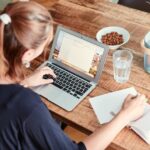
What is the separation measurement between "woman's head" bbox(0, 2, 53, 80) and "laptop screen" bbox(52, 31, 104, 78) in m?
0.33

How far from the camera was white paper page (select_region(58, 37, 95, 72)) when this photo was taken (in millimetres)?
1527

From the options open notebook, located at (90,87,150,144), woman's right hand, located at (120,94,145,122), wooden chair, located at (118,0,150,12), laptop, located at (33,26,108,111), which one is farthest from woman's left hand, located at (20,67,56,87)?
wooden chair, located at (118,0,150,12)

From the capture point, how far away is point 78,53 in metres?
1.56

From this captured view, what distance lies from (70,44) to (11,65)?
45 cm

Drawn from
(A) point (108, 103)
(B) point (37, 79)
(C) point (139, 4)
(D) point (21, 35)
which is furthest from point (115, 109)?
(C) point (139, 4)

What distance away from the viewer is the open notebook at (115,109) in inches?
51.5

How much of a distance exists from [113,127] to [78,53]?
400 millimetres

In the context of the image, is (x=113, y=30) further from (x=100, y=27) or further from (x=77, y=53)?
(x=77, y=53)

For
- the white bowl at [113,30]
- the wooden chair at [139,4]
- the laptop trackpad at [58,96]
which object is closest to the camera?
the laptop trackpad at [58,96]

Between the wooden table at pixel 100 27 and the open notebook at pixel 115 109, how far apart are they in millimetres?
21

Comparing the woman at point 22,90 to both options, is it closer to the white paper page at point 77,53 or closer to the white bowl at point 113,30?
the white paper page at point 77,53

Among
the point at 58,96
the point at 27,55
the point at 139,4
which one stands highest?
the point at 27,55

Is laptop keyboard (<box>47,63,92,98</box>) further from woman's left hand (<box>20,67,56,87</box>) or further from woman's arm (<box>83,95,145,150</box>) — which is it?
woman's arm (<box>83,95,145,150</box>)

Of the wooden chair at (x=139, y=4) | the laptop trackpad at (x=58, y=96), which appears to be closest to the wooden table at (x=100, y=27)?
the laptop trackpad at (x=58, y=96)
